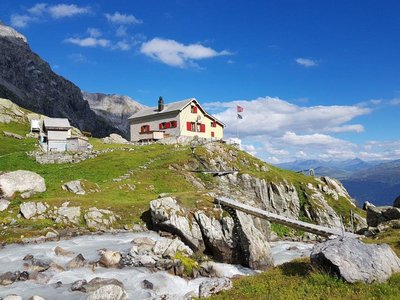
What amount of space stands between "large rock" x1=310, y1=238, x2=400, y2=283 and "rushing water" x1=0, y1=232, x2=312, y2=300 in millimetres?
7124

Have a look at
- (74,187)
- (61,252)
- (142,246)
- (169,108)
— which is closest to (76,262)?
(61,252)

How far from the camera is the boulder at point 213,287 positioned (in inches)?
641

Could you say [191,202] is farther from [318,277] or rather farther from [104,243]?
[318,277]

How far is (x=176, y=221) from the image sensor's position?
121 feet

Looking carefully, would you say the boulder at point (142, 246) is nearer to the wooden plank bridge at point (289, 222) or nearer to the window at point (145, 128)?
the wooden plank bridge at point (289, 222)

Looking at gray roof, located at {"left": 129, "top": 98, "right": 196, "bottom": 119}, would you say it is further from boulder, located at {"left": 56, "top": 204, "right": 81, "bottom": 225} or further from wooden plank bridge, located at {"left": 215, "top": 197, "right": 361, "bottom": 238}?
wooden plank bridge, located at {"left": 215, "top": 197, "right": 361, "bottom": 238}

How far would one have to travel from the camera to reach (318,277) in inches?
634

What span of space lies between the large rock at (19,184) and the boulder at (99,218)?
969 cm

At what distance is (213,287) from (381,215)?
29086 mm

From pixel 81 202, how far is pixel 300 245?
96.0ft

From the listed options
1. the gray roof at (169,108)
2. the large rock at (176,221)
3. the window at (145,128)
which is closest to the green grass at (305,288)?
the large rock at (176,221)

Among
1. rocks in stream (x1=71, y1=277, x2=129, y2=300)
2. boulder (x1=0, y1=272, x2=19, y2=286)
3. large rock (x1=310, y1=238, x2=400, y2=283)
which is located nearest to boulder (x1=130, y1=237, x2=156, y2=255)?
rocks in stream (x1=71, y1=277, x2=129, y2=300)

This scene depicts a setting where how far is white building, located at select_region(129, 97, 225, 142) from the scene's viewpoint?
292 feet

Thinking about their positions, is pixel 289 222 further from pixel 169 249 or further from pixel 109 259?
pixel 109 259
